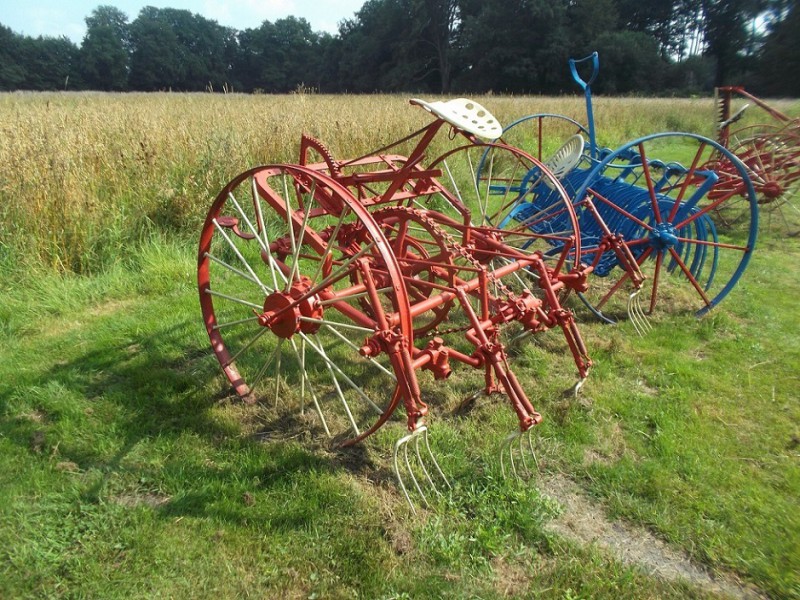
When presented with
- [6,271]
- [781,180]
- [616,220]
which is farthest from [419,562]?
[781,180]

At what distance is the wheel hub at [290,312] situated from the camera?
229 cm

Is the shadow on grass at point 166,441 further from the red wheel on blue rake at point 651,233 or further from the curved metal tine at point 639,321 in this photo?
the curved metal tine at point 639,321

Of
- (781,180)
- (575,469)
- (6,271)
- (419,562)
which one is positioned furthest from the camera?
(781,180)

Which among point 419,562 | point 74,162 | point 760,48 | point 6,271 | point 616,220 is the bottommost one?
point 419,562

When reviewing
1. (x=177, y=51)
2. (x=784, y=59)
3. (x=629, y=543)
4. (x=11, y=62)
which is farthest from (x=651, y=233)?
(x=177, y=51)

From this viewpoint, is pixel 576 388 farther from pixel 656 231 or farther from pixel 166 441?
pixel 166 441

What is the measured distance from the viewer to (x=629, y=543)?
81.7 inches

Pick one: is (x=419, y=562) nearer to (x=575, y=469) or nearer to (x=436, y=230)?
(x=575, y=469)

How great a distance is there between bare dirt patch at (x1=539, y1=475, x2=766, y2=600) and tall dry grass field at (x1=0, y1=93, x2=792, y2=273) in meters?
4.04

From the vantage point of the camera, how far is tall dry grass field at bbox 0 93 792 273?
4.19 meters

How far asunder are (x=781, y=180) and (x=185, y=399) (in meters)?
6.28

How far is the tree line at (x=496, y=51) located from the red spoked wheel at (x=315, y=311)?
29.7 meters

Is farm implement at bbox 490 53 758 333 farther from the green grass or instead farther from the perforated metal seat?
the perforated metal seat

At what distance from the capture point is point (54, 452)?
2.48 m
